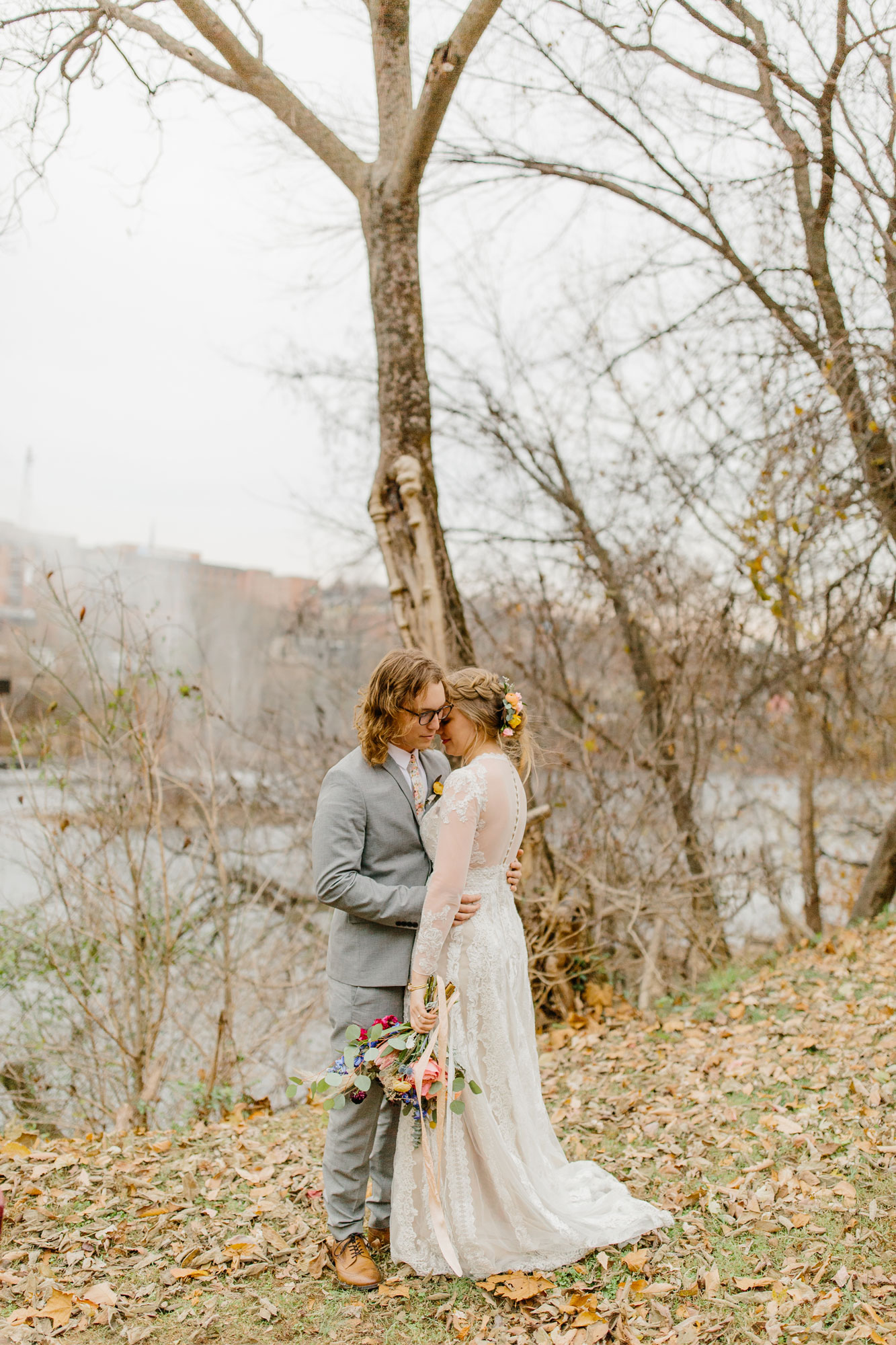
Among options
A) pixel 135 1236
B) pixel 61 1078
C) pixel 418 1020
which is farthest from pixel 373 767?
pixel 61 1078

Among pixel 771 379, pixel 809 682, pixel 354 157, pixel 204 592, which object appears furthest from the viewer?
pixel 204 592

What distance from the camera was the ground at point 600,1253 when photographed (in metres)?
2.77

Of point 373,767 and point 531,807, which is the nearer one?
point 373,767

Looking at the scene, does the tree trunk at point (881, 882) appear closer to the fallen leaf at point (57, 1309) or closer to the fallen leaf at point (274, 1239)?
the fallen leaf at point (274, 1239)

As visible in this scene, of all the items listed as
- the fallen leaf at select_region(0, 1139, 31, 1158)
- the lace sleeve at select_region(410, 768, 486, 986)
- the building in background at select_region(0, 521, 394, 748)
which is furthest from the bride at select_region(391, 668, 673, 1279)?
the building in background at select_region(0, 521, 394, 748)

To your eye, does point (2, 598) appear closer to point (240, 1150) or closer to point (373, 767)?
point (240, 1150)

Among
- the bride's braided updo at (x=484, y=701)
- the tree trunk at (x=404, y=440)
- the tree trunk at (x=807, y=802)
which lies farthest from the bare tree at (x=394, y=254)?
the tree trunk at (x=807, y=802)

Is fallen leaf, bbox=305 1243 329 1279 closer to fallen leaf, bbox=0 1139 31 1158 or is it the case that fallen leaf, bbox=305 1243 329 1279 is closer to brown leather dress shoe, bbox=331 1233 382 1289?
brown leather dress shoe, bbox=331 1233 382 1289

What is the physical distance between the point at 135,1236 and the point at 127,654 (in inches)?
144

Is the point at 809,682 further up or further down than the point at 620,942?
further up

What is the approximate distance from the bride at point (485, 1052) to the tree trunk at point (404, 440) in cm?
232

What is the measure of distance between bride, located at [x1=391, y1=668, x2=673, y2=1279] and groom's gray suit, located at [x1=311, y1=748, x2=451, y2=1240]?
84mm

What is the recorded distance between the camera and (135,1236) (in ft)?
11.1

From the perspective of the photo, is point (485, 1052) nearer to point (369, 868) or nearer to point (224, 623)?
point (369, 868)
